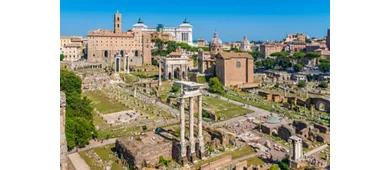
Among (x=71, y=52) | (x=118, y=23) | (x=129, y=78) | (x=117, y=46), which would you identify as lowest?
(x=129, y=78)

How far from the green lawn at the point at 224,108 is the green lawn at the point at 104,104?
793cm

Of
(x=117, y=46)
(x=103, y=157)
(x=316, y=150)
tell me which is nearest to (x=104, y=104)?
(x=103, y=157)

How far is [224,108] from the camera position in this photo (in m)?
28.2

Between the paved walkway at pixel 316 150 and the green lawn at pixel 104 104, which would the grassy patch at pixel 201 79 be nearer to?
the green lawn at pixel 104 104

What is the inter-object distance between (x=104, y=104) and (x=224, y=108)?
436 inches

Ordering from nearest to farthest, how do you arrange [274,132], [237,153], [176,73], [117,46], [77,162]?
[77,162] → [237,153] → [274,132] → [176,73] → [117,46]

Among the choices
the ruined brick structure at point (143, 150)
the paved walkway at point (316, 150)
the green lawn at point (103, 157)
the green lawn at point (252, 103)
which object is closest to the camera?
the ruined brick structure at point (143, 150)

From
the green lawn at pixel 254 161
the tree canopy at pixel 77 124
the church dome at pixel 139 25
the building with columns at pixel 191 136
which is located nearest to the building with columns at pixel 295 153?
the green lawn at pixel 254 161

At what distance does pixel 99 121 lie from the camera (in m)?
23.1

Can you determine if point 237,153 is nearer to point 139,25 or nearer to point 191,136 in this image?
point 191,136

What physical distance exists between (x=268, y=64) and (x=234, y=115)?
35.0m

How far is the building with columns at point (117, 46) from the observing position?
5409cm

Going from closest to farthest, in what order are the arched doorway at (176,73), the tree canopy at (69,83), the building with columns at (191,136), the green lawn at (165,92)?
1. the building with columns at (191,136)
2. the tree canopy at (69,83)
3. the green lawn at (165,92)
4. the arched doorway at (176,73)
